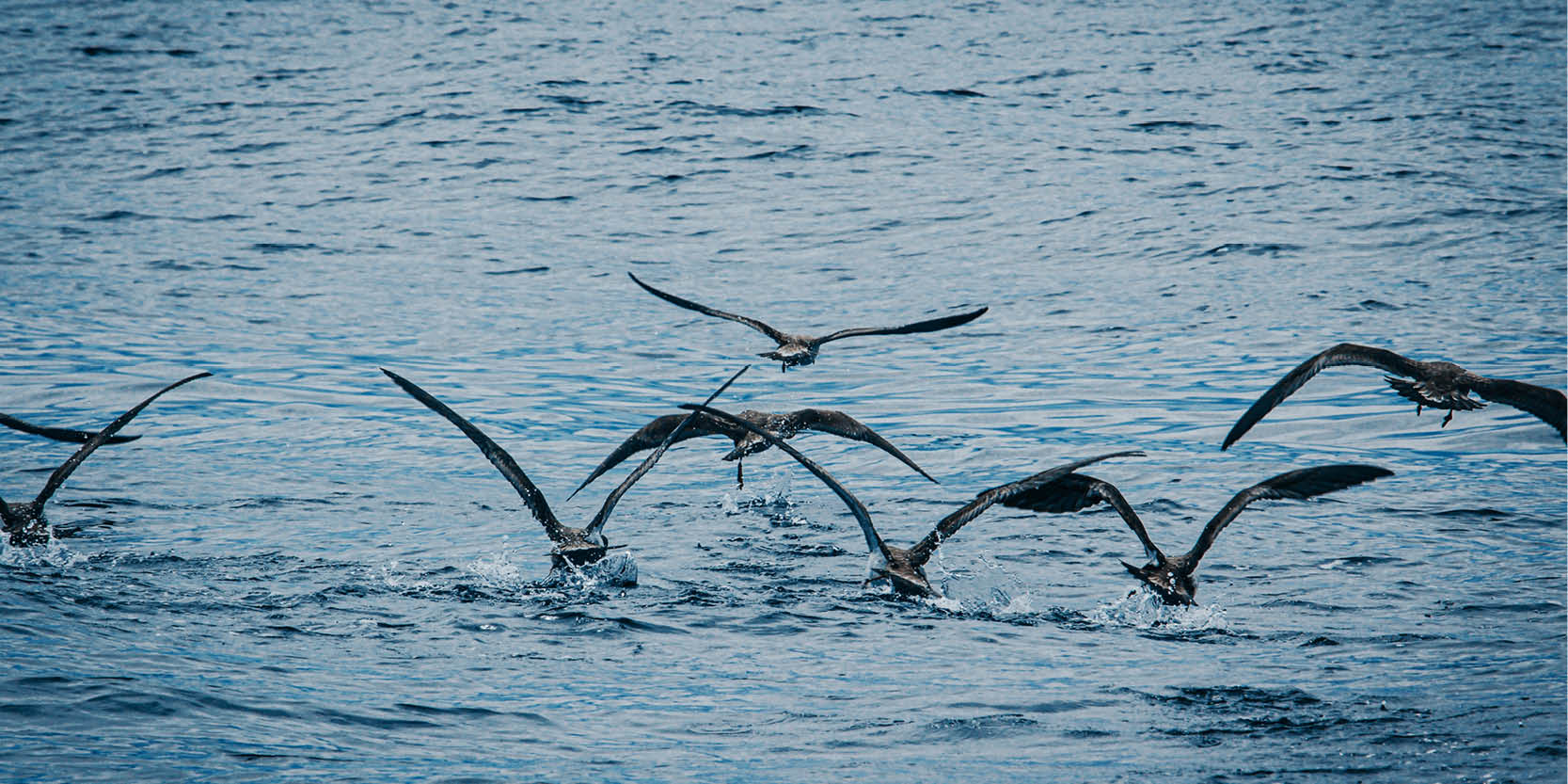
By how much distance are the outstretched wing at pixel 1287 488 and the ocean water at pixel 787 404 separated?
2.36 feet

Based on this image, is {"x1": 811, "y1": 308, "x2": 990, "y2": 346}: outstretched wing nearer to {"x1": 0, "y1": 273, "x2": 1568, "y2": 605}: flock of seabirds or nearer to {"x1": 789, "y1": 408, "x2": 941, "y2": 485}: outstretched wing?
{"x1": 0, "y1": 273, "x2": 1568, "y2": 605}: flock of seabirds

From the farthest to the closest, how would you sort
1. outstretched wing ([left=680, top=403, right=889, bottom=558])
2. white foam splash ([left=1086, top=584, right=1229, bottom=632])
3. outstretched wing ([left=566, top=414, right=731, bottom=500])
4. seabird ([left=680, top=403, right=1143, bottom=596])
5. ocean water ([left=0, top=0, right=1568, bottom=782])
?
outstretched wing ([left=566, top=414, right=731, bottom=500]) < white foam splash ([left=1086, top=584, right=1229, bottom=632]) < seabird ([left=680, top=403, right=1143, bottom=596]) < outstretched wing ([left=680, top=403, right=889, bottom=558]) < ocean water ([left=0, top=0, right=1568, bottom=782])

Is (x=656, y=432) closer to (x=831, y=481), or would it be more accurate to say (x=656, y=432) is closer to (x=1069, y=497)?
(x=831, y=481)

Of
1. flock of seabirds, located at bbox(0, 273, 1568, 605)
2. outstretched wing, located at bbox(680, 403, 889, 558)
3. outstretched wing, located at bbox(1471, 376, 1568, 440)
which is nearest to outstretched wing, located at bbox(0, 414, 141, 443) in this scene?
flock of seabirds, located at bbox(0, 273, 1568, 605)

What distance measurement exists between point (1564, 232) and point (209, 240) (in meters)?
23.6

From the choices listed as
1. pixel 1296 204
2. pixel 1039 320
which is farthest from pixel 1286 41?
pixel 1039 320

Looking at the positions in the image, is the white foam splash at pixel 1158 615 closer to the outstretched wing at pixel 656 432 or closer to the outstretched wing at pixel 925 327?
the outstretched wing at pixel 925 327

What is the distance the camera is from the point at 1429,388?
10.7m

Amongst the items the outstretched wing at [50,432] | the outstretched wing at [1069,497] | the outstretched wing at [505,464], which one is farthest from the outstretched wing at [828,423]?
the outstretched wing at [50,432]

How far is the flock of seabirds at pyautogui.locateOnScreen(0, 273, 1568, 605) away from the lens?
9.51 metres

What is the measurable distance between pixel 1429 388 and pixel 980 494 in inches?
147

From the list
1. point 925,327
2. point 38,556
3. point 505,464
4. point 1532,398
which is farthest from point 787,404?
point 1532,398

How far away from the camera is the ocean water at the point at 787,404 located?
8367mm

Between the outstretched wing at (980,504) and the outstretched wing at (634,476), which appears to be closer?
the outstretched wing at (980,504)
